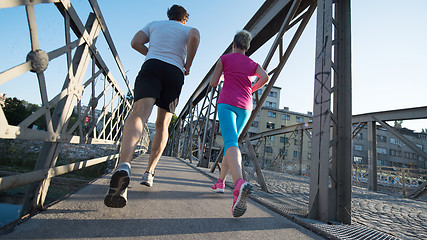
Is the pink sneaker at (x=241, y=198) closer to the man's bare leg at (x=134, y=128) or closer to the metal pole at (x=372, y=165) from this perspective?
the man's bare leg at (x=134, y=128)

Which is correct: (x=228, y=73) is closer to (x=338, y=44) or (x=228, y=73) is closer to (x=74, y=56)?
(x=338, y=44)

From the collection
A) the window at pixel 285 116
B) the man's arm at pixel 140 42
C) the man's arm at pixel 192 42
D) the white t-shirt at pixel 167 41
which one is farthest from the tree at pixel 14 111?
the window at pixel 285 116

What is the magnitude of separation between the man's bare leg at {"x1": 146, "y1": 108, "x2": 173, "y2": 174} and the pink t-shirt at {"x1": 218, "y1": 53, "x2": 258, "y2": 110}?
66 centimetres

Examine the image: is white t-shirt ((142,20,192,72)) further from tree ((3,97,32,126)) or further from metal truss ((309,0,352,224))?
metal truss ((309,0,352,224))

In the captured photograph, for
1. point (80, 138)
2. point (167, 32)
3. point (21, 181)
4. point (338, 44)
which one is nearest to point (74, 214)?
point (21, 181)

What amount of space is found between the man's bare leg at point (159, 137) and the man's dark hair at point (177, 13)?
3.49 feet

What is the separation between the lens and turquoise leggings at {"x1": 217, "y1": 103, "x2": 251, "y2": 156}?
198cm

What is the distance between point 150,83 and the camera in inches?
74.5

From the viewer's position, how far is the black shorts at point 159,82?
1.86m

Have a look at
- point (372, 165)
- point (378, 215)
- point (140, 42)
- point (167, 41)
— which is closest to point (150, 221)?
point (167, 41)

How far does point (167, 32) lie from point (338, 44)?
186 centimetres

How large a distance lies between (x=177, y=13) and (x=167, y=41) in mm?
517

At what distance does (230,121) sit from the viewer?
2.03 metres

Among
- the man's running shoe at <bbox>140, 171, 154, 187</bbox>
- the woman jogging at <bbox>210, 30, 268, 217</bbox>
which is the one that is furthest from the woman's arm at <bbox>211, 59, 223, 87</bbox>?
the man's running shoe at <bbox>140, 171, 154, 187</bbox>
